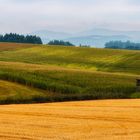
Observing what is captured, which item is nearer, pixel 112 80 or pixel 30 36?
pixel 112 80

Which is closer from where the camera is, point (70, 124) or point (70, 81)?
point (70, 124)

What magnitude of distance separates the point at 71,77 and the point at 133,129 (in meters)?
38.7

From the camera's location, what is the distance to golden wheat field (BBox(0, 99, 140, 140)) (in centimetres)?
1729

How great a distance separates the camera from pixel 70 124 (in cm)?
1992

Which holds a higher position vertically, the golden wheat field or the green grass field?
the golden wheat field

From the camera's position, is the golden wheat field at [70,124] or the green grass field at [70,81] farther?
the green grass field at [70,81]

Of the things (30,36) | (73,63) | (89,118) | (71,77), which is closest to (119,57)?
(73,63)

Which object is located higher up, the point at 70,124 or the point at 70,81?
the point at 70,124

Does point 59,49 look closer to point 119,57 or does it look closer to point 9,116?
point 119,57

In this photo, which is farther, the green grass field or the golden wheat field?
the green grass field

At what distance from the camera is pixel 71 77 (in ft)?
189

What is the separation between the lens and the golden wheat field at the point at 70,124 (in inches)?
681

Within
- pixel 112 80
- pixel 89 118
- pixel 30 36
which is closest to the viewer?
pixel 89 118

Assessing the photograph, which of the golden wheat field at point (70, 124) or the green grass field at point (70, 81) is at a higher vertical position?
the golden wheat field at point (70, 124)
